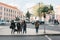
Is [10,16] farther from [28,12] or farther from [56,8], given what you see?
[56,8]

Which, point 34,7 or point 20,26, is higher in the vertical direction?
point 34,7

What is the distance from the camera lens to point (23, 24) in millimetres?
23641

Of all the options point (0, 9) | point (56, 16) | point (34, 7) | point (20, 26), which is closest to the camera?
point (20, 26)

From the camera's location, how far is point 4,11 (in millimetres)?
126938

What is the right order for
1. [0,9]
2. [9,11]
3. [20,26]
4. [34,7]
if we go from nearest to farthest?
[20,26] → [34,7] → [0,9] → [9,11]

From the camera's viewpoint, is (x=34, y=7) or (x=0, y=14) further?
(x=0, y=14)

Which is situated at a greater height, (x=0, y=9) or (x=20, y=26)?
(x=0, y=9)

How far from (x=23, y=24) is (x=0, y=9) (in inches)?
3911

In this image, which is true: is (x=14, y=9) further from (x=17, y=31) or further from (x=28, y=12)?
(x=17, y=31)

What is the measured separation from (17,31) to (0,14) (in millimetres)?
100030

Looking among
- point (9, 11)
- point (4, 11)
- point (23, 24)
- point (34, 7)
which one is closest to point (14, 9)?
point (9, 11)

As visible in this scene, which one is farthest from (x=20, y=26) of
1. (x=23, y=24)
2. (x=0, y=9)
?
(x=0, y=9)

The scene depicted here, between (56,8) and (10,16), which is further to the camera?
(10,16)

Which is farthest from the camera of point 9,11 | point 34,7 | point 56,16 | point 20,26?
point 9,11
